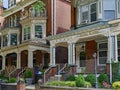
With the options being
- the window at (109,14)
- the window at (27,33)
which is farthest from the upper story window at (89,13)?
the window at (27,33)

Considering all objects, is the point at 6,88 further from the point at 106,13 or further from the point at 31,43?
the point at 106,13

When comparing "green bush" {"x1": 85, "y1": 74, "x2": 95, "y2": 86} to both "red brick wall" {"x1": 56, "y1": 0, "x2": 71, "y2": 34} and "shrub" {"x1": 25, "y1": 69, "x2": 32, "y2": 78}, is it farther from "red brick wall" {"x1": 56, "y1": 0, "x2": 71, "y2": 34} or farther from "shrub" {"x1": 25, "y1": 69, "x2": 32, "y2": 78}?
"red brick wall" {"x1": 56, "y1": 0, "x2": 71, "y2": 34}

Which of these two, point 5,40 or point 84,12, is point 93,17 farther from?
point 5,40

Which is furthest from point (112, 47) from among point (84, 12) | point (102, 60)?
point (84, 12)

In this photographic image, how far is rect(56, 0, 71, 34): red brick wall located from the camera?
36375 mm

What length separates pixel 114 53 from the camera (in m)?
23.4

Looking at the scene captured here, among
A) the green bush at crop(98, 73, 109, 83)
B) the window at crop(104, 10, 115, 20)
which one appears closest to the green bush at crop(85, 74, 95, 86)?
the green bush at crop(98, 73, 109, 83)

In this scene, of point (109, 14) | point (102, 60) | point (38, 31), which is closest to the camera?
point (102, 60)

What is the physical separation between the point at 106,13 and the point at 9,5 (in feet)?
70.9

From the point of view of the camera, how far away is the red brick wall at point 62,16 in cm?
3638

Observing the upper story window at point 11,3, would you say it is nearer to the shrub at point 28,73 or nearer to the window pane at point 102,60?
the shrub at point 28,73

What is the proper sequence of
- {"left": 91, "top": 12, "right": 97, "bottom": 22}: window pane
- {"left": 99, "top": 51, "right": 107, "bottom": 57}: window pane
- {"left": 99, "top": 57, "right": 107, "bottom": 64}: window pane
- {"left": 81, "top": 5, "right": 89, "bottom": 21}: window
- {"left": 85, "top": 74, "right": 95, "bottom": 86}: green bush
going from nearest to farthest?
1. {"left": 85, "top": 74, "right": 95, "bottom": 86}: green bush
2. {"left": 99, "top": 57, "right": 107, "bottom": 64}: window pane
3. {"left": 99, "top": 51, "right": 107, "bottom": 57}: window pane
4. {"left": 91, "top": 12, "right": 97, "bottom": 22}: window pane
5. {"left": 81, "top": 5, "right": 89, "bottom": 21}: window

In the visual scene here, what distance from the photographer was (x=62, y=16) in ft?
122

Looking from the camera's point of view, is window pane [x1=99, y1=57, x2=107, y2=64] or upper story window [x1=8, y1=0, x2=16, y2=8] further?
upper story window [x1=8, y1=0, x2=16, y2=8]
